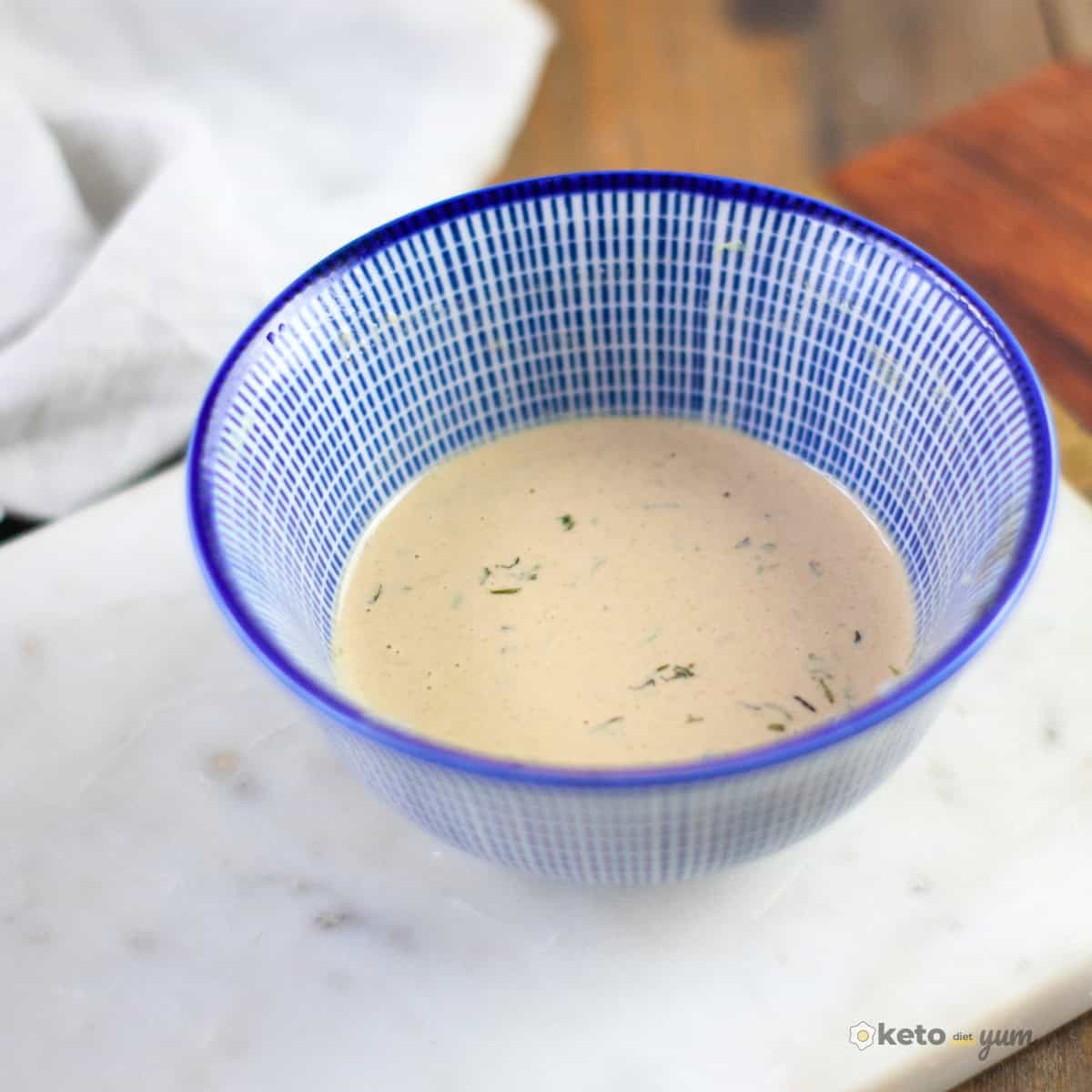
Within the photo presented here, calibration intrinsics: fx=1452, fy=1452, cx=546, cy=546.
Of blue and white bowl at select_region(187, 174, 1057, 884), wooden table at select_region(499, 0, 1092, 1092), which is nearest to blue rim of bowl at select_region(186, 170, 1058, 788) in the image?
blue and white bowl at select_region(187, 174, 1057, 884)

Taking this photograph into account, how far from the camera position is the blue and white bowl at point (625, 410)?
2.17 ft

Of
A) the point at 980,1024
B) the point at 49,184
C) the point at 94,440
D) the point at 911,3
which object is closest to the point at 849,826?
the point at 980,1024

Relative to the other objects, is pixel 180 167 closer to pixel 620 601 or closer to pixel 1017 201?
pixel 620 601

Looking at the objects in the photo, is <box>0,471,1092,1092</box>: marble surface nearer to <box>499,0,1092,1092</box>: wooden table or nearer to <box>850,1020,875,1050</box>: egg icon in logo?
<box>850,1020,875,1050</box>: egg icon in logo

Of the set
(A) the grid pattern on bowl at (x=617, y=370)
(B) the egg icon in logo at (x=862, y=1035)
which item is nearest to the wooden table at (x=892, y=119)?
(A) the grid pattern on bowl at (x=617, y=370)

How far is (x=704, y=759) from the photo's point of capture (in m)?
0.70

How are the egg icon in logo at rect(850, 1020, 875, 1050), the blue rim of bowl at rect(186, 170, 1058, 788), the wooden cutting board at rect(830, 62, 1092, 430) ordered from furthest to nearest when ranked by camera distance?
the wooden cutting board at rect(830, 62, 1092, 430)
the egg icon in logo at rect(850, 1020, 875, 1050)
the blue rim of bowl at rect(186, 170, 1058, 788)

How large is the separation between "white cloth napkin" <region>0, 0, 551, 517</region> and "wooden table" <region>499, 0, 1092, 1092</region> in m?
0.09

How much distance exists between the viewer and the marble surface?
78 centimetres

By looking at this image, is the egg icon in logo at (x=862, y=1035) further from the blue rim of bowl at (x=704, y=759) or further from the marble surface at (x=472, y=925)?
the blue rim of bowl at (x=704, y=759)

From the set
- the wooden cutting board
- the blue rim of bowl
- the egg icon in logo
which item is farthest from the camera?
the wooden cutting board

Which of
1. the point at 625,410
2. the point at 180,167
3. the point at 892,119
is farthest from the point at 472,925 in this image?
the point at 892,119

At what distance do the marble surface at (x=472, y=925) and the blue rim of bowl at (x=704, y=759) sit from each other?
180 millimetres

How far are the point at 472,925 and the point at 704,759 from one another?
0.69 ft
